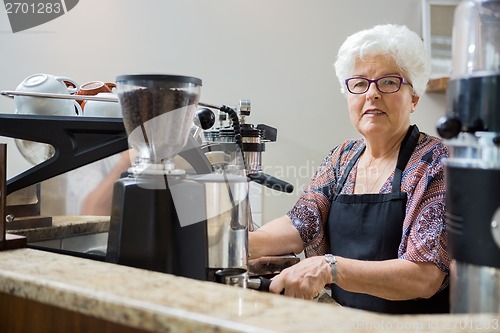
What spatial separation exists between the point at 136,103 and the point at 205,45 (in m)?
1.90

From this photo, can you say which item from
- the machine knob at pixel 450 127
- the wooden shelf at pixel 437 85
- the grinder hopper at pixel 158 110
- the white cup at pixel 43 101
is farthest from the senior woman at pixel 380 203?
the wooden shelf at pixel 437 85

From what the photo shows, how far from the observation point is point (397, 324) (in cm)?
60

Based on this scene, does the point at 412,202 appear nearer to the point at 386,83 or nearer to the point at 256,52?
the point at 386,83

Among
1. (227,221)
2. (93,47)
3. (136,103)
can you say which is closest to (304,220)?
(227,221)

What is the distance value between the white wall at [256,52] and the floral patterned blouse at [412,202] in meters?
0.88

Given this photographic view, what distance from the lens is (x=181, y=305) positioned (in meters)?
0.66

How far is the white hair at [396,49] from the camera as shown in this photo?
5.97ft

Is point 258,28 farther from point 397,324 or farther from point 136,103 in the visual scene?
point 397,324

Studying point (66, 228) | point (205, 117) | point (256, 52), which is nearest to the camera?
point (205, 117)

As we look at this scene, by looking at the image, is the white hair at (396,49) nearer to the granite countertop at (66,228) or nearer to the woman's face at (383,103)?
the woman's face at (383,103)

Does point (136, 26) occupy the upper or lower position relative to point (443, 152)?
upper

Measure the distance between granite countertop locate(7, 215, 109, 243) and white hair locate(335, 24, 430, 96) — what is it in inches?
40.7

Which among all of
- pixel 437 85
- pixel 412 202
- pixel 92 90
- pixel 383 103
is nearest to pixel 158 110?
pixel 92 90

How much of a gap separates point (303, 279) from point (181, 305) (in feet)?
2.36
